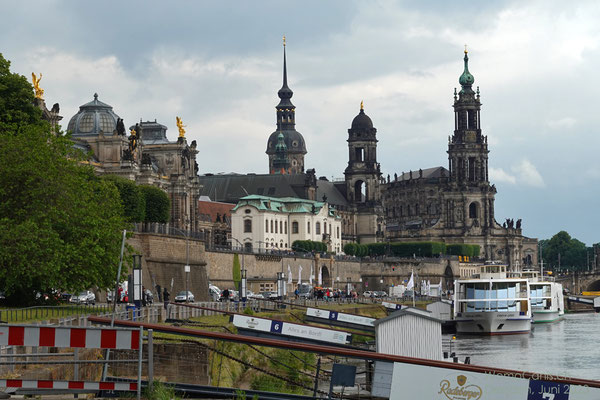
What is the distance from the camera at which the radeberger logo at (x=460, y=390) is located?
1822 cm

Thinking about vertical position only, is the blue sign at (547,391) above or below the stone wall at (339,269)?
below

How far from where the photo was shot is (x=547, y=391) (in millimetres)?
18047

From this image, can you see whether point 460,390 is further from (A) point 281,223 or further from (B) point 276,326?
(A) point 281,223

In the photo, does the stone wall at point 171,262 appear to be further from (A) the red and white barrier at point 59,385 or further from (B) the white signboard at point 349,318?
(A) the red and white barrier at point 59,385

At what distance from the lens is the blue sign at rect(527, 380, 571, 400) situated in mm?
17969

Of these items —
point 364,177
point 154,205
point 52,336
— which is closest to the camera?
point 52,336

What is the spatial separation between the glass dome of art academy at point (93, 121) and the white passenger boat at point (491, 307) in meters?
42.0

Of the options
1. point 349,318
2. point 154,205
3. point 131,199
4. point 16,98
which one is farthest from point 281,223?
point 349,318

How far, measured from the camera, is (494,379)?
18.1m

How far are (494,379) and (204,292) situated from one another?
242 ft

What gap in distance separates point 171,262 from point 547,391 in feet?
229

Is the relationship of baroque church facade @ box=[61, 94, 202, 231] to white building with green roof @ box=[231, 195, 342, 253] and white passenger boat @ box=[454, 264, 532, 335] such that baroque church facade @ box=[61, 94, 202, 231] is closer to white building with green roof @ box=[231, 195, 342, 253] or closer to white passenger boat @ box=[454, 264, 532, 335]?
white building with green roof @ box=[231, 195, 342, 253]

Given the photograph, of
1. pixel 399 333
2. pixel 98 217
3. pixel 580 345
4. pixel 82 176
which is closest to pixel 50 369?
pixel 399 333

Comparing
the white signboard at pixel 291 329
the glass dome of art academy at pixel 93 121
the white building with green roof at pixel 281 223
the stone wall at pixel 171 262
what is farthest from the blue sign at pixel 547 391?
the white building with green roof at pixel 281 223
